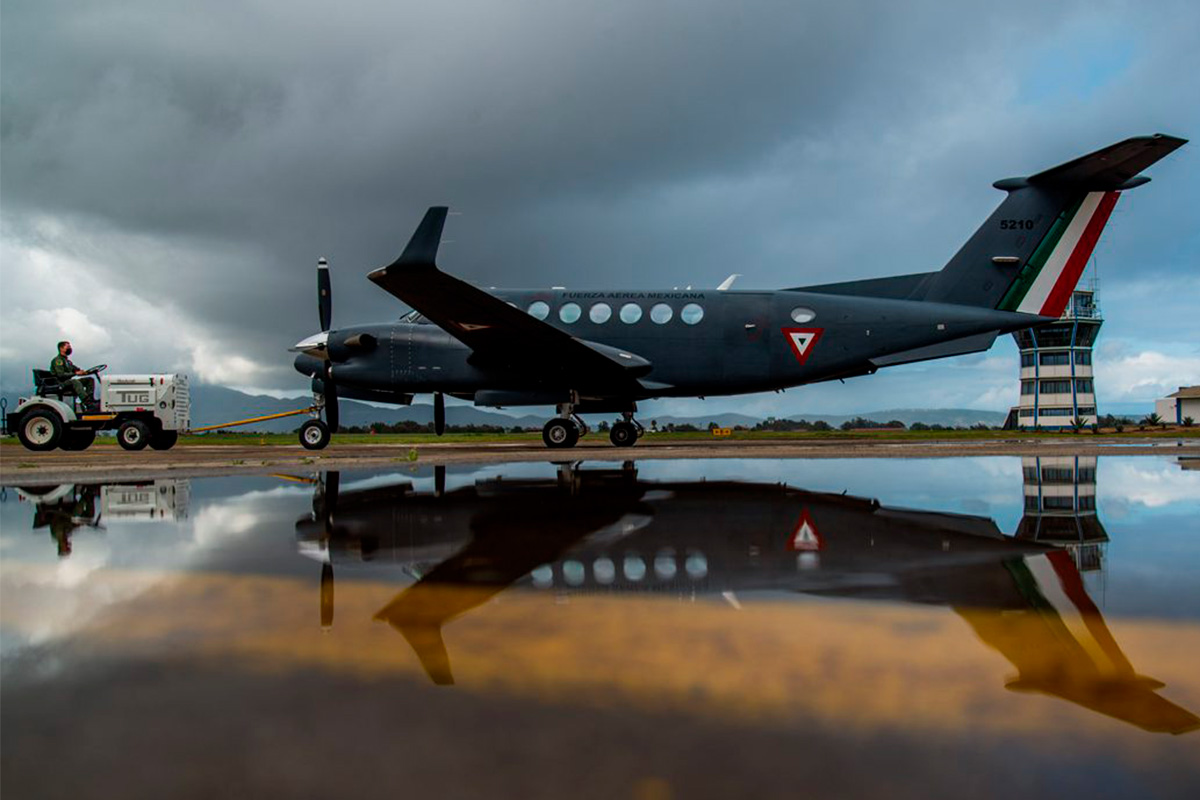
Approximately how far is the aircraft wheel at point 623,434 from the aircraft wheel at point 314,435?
6788mm

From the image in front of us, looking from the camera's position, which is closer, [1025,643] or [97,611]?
[1025,643]

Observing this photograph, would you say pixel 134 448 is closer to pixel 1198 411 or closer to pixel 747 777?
pixel 747 777

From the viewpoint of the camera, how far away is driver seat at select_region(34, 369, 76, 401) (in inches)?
693

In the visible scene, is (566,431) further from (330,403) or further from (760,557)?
(760,557)

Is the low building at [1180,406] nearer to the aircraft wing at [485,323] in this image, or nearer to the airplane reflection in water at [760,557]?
the aircraft wing at [485,323]

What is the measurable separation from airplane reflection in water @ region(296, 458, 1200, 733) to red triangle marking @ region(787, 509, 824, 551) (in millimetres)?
19

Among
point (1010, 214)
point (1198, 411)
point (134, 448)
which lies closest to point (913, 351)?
point (1010, 214)

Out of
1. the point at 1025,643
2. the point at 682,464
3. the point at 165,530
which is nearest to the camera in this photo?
the point at 1025,643

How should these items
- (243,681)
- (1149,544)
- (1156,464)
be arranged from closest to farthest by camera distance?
(243,681)
(1149,544)
(1156,464)

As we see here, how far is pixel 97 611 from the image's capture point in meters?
2.34

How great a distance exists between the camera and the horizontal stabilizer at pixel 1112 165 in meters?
12.9

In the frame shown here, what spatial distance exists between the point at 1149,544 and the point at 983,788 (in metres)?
3.15

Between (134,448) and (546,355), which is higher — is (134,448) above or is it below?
below

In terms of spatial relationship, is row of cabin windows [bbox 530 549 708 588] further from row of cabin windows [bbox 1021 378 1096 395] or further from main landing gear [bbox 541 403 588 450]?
row of cabin windows [bbox 1021 378 1096 395]
